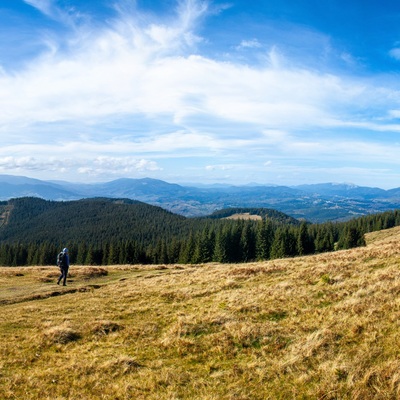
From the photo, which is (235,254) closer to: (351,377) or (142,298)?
(142,298)

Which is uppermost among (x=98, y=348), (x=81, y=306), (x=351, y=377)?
(x=351, y=377)

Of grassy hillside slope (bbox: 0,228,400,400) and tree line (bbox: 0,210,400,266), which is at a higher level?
grassy hillside slope (bbox: 0,228,400,400)

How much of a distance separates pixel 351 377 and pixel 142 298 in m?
13.7

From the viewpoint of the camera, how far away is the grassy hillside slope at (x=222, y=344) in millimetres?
7441

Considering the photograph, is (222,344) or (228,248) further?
(228,248)

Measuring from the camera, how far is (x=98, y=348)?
1059 centimetres

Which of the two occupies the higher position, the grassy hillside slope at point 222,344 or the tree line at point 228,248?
the grassy hillside slope at point 222,344

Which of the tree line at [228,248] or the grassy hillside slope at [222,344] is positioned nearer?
the grassy hillside slope at [222,344]

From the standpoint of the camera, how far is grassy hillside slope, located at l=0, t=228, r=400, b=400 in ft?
24.4

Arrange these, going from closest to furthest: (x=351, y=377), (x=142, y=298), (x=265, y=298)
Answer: (x=351, y=377) < (x=265, y=298) < (x=142, y=298)

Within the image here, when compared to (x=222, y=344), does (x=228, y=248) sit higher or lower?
lower

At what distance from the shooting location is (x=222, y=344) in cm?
1005

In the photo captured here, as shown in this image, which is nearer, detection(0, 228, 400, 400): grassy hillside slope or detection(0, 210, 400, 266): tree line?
detection(0, 228, 400, 400): grassy hillside slope

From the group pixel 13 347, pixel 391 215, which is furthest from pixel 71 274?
pixel 391 215
